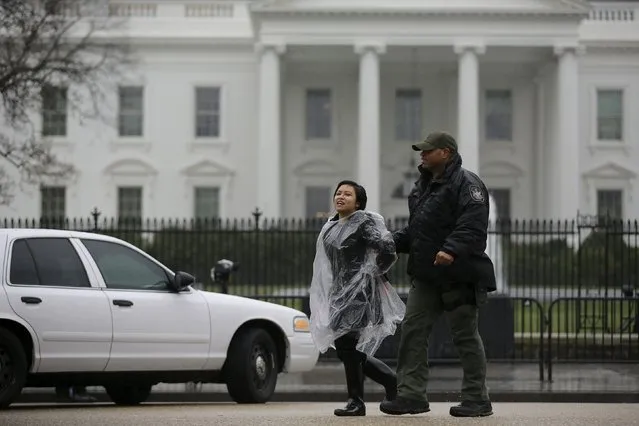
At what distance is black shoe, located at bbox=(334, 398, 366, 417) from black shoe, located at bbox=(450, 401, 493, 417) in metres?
0.74

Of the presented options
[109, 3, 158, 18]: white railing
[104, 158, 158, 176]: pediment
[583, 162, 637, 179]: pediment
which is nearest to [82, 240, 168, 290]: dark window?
[104, 158, 158, 176]: pediment

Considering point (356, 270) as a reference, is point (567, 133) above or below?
above

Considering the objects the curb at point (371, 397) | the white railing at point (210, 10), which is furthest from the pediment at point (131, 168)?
the curb at point (371, 397)

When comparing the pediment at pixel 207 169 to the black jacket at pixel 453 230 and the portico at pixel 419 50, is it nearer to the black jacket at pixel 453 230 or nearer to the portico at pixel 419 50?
the portico at pixel 419 50

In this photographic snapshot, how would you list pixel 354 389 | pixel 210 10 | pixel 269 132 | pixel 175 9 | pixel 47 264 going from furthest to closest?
pixel 210 10 → pixel 175 9 → pixel 269 132 → pixel 47 264 → pixel 354 389

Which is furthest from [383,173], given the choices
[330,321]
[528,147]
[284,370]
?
[330,321]

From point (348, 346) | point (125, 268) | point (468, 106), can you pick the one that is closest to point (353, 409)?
point (348, 346)

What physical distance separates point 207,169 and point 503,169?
34.9ft

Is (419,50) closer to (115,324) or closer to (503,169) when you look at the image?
(503,169)

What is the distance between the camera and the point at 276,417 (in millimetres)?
9641

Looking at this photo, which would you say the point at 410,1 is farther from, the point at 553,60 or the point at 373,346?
the point at 373,346

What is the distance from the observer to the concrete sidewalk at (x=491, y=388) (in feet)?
46.0

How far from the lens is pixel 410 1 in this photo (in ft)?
153

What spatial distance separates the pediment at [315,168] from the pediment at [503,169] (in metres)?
5.24
